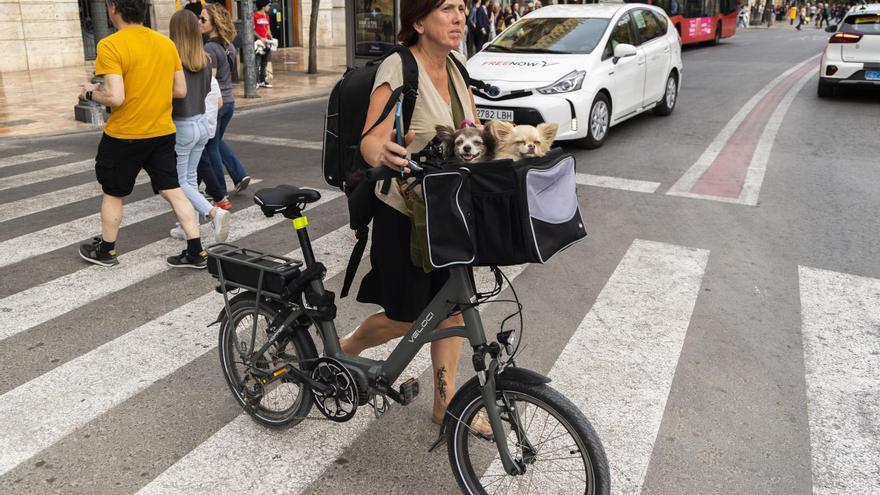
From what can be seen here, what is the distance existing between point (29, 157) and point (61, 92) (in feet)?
19.7

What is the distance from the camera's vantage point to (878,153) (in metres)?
9.26

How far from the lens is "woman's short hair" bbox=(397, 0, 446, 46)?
278 centimetres

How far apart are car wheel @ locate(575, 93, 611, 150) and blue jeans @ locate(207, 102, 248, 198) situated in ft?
13.9

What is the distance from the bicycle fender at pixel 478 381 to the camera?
256cm

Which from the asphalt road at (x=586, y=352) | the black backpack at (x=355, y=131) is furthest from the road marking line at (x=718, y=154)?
the black backpack at (x=355, y=131)

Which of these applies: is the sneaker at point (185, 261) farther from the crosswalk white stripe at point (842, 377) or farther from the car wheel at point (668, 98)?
the car wheel at point (668, 98)

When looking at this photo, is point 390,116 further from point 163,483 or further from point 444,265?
point 163,483

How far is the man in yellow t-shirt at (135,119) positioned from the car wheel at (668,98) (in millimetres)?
8452

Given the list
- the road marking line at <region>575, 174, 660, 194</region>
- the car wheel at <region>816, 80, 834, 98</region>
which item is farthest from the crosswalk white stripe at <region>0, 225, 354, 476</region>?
the car wheel at <region>816, 80, 834, 98</region>

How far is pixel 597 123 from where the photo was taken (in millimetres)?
9500

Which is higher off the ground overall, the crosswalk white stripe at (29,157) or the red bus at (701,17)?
the red bus at (701,17)

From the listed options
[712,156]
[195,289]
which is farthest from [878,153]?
[195,289]

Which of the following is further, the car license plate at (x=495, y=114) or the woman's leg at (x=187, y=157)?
the car license plate at (x=495, y=114)

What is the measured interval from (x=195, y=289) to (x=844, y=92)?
13.9 meters
